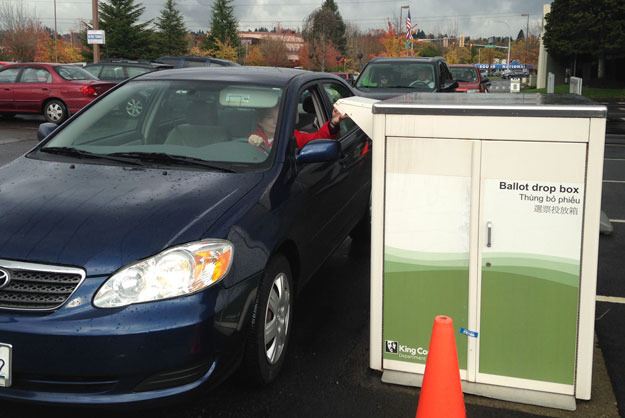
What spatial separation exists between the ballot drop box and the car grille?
58.0 inches

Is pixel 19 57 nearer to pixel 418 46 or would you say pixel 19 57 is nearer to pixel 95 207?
pixel 95 207

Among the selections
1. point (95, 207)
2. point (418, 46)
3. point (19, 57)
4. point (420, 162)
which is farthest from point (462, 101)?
point (418, 46)

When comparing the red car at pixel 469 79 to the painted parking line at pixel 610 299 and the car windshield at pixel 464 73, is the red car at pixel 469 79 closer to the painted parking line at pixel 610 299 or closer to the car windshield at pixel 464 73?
the car windshield at pixel 464 73

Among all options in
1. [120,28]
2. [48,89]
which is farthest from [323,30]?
[48,89]

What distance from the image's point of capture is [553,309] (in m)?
3.06

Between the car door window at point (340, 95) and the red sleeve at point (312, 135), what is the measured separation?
23cm

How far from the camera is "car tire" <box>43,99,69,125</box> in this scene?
15852 mm

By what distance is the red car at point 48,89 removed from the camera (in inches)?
614

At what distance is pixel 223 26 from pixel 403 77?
5903cm

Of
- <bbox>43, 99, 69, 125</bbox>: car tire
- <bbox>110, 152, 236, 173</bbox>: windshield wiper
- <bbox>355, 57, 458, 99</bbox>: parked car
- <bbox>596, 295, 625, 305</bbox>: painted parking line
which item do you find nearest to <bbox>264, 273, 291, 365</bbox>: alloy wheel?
<bbox>110, 152, 236, 173</bbox>: windshield wiper

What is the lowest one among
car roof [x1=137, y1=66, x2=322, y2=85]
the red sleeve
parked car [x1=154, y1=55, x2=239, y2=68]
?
the red sleeve

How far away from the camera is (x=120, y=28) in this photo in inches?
1810

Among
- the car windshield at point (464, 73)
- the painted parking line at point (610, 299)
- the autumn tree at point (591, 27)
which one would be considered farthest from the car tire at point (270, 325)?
the autumn tree at point (591, 27)

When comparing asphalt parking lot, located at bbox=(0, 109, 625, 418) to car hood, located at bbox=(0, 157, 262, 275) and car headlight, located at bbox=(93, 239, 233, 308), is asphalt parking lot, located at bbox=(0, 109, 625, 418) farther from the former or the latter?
car hood, located at bbox=(0, 157, 262, 275)
